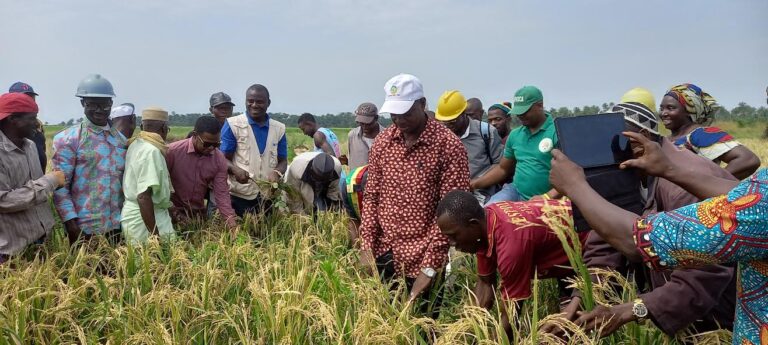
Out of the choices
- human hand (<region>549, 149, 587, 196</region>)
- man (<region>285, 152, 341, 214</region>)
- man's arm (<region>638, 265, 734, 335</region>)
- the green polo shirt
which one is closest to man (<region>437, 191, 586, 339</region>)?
man's arm (<region>638, 265, 734, 335</region>)

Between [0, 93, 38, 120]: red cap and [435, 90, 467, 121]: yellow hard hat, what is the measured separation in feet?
10.6

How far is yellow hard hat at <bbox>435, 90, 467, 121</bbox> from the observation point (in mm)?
5148

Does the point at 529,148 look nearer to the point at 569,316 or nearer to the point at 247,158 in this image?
the point at 569,316

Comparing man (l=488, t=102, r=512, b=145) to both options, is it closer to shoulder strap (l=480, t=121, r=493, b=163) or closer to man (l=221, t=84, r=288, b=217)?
shoulder strap (l=480, t=121, r=493, b=163)

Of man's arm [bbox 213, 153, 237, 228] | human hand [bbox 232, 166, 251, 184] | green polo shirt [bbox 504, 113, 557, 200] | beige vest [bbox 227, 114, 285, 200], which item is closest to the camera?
green polo shirt [bbox 504, 113, 557, 200]

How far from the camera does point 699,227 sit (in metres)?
1.38

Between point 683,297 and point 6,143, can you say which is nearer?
point 683,297

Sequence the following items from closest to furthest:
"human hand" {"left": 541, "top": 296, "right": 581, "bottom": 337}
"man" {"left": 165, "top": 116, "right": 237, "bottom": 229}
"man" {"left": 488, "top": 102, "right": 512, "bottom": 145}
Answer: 1. "human hand" {"left": 541, "top": 296, "right": 581, "bottom": 337}
2. "man" {"left": 165, "top": 116, "right": 237, "bottom": 229}
3. "man" {"left": 488, "top": 102, "right": 512, "bottom": 145}

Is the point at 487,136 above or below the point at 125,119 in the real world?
below

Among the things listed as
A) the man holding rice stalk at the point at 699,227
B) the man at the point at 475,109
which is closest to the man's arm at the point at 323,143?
the man at the point at 475,109

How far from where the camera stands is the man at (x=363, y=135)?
19.8 feet

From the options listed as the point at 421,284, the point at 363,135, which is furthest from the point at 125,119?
the point at 421,284

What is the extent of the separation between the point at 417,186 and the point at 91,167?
247 cm

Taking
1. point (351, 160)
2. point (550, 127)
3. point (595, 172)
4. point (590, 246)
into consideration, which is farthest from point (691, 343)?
point (351, 160)
